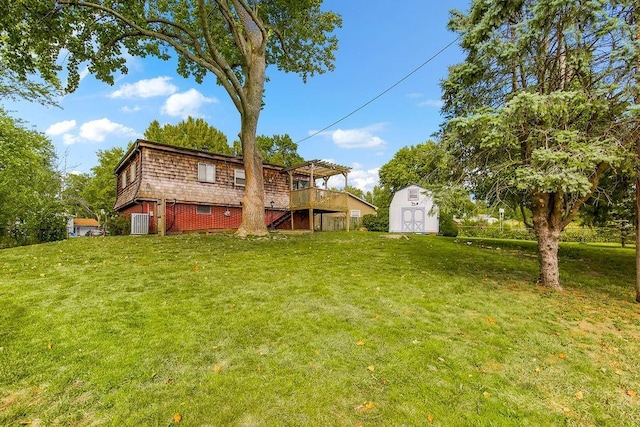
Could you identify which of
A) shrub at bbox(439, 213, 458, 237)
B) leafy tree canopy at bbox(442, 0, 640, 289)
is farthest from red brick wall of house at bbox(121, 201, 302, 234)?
shrub at bbox(439, 213, 458, 237)

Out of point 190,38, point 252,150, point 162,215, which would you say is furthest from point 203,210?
point 190,38

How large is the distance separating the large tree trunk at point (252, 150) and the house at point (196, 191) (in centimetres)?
399

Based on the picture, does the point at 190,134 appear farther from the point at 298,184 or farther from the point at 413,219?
the point at 413,219

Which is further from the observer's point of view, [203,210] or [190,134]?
[190,134]

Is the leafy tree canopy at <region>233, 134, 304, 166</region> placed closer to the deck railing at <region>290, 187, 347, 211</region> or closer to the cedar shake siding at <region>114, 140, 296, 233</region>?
the cedar shake siding at <region>114, 140, 296, 233</region>

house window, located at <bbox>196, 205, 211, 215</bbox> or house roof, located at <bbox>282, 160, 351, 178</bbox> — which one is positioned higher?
house roof, located at <bbox>282, 160, 351, 178</bbox>

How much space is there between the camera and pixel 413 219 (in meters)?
24.7

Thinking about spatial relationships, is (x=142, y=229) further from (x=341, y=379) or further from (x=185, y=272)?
(x=341, y=379)

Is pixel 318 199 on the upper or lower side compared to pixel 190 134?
lower

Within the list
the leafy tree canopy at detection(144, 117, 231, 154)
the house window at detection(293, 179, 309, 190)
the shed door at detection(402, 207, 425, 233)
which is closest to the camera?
the house window at detection(293, 179, 309, 190)

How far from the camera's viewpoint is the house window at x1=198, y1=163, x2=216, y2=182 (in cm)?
1609

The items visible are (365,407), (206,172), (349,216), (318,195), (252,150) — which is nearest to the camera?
(365,407)

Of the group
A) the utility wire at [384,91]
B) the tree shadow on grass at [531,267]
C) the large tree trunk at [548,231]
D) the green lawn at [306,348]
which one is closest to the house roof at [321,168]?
the utility wire at [384,91]

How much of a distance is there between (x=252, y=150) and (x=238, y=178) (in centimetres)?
572
